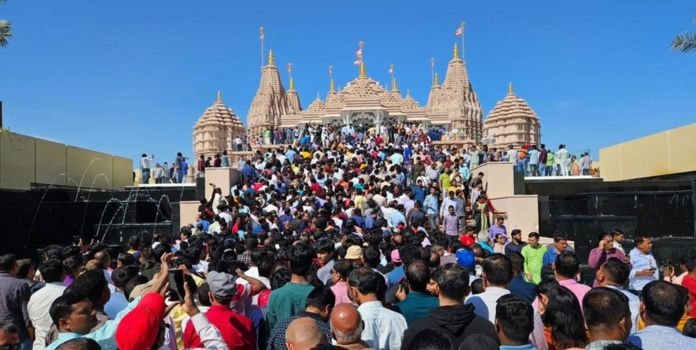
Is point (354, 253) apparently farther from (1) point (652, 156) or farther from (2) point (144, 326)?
(1) point (652, 156)

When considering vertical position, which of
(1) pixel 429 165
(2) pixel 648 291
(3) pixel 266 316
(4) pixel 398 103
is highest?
(4) pixel 398 103

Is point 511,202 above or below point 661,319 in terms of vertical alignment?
above

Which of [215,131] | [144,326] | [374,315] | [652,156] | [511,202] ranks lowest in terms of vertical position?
[374,315]

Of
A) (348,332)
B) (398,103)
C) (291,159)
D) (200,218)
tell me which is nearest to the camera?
(348,332)

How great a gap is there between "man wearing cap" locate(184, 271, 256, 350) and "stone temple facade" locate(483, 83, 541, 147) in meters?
51.3

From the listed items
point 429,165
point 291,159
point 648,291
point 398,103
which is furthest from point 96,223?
point 398,103

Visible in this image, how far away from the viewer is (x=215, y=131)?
190 feet

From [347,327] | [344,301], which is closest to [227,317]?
[344,301]

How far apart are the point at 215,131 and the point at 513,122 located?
2868 cm

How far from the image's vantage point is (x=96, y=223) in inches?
678

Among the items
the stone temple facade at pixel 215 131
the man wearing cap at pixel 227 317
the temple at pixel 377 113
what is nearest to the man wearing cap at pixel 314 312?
the man wearing cap at pixel 227 317

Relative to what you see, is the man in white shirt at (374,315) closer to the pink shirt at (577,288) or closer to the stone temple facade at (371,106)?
the pink shirt at (577,288)

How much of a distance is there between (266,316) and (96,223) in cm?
1406

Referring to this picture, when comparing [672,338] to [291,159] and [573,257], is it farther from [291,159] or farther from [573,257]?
[291,159]
